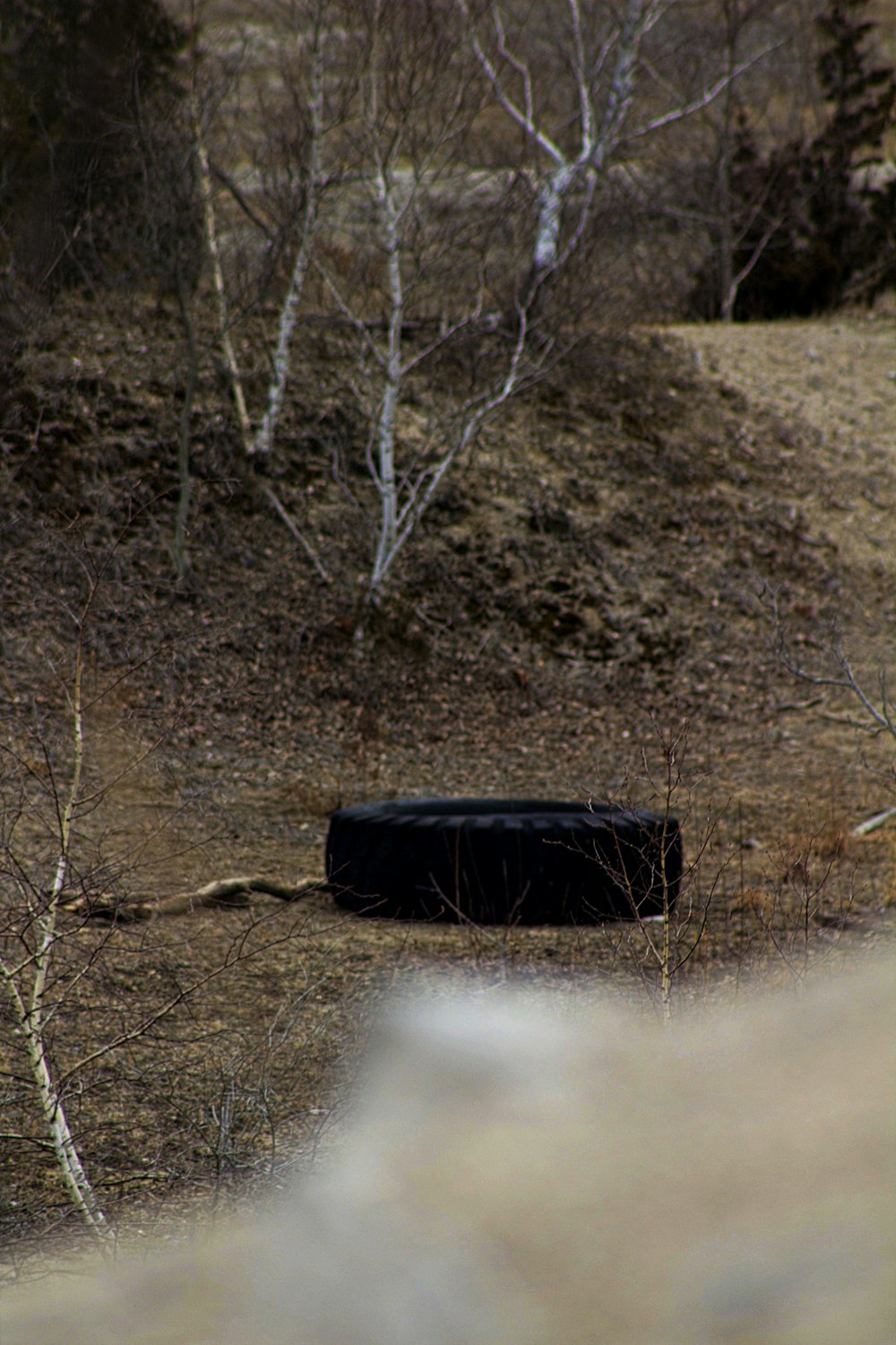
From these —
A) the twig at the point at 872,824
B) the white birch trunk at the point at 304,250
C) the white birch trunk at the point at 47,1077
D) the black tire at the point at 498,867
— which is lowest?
the twig at the point at 872,824

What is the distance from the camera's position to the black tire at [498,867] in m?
5.95

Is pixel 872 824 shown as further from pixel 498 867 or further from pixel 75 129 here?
pixel 75 129

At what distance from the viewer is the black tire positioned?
19.5 ft

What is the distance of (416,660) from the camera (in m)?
10.6

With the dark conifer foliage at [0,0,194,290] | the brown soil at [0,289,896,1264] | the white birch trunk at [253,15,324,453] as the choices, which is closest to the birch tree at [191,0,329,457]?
the white birch trunk at [253,15,324,453]

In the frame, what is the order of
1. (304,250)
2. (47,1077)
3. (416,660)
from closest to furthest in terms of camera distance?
(47,1077) → (416,660) → (304,250)

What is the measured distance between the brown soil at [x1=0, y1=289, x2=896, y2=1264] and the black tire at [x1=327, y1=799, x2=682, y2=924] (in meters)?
0.17

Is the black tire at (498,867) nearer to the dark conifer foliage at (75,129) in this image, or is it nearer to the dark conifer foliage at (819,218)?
the dark conifer foliage at (75,129)

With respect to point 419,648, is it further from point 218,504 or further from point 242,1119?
point 242,1119

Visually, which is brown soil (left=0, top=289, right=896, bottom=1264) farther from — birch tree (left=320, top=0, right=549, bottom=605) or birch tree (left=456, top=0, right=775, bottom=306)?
birch tree (left=456, top=0, right=775, bottom=306)

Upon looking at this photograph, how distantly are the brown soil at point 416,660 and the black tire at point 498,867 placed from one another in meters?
0.17

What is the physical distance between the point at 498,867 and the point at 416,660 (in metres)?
4.68

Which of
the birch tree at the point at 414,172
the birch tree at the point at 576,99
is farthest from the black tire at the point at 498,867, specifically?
the birch tree at the point at 576,99

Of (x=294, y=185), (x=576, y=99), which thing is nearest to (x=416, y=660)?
(x=294, y=185)
